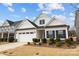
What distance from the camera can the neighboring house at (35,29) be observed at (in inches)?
254

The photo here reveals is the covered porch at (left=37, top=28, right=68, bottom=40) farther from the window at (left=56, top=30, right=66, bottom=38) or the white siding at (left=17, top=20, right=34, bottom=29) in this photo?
the white siding at (left=17, top=20, right=34, bottom=29)

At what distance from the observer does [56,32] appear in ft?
21.3

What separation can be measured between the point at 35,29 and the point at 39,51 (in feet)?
2.41

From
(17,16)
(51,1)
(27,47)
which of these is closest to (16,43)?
(27,47)

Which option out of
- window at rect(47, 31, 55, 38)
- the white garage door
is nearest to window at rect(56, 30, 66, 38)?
window at rect(47, 31, 55, 38)

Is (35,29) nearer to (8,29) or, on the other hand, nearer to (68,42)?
(8,29)

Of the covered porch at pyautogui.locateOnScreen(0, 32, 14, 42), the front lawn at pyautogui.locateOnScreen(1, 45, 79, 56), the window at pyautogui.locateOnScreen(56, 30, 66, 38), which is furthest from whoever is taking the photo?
the covered porch at pyautogui.locateOnScreen(0, 32, 14, 42)

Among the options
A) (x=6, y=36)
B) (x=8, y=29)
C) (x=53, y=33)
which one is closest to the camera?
(x=53, y=33)

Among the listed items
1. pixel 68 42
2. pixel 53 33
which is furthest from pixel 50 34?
pixel 68 42

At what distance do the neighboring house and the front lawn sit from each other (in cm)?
34

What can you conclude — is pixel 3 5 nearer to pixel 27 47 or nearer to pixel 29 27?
pixel 29 27

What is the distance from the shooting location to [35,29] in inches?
262

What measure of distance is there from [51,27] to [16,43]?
121 cm

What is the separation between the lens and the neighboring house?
6449mm
